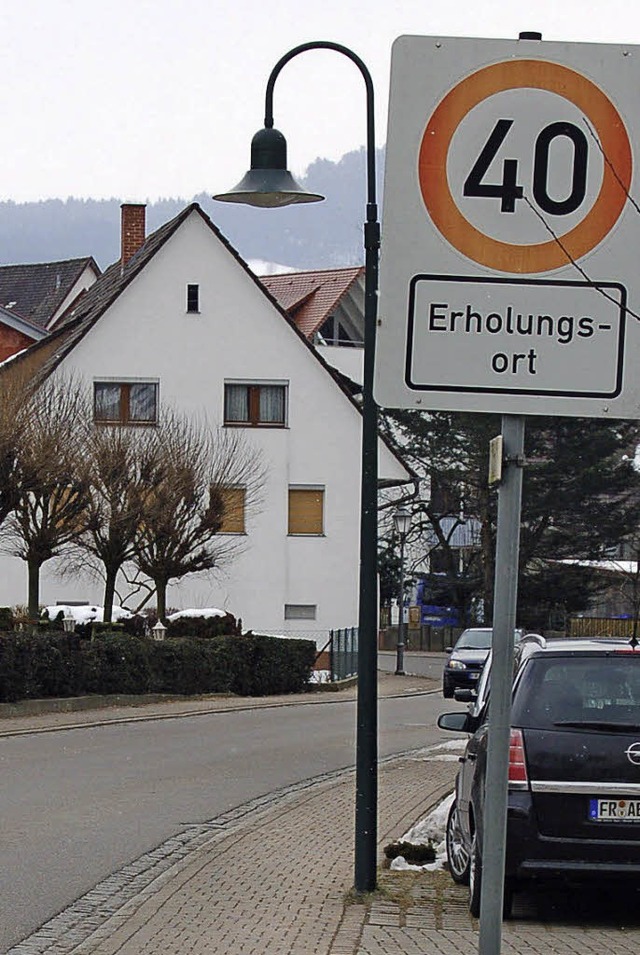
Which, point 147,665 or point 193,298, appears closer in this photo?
point 147,665

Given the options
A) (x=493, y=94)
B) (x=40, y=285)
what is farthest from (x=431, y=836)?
(x=40, y=285)

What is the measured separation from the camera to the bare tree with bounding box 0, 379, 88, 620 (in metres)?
26.6

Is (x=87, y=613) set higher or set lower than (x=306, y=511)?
lower

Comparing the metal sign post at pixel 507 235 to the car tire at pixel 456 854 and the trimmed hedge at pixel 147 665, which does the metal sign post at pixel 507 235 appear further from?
the trimmed hedge at pixel 147 665

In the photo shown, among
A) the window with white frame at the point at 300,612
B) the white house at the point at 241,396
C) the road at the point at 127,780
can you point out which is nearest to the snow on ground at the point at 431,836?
the road at the point at 127,780

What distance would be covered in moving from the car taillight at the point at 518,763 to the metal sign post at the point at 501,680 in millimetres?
5128

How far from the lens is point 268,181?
39.8ft

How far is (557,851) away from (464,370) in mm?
5540

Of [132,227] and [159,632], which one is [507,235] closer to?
[159,632]

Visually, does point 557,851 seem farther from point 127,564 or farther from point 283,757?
point 127,564

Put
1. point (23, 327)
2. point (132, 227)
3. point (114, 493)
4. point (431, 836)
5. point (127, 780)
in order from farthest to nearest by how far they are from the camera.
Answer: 1. point (132, 227)
2. point (23, 327)
3. point (114, 493)
4. point (127, 780)
5. point (431, 836)

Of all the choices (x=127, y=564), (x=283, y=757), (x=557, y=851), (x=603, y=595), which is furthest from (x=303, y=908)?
(x=603, y=595)

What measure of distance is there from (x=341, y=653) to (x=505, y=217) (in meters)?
37.8

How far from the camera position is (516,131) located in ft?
11.5
